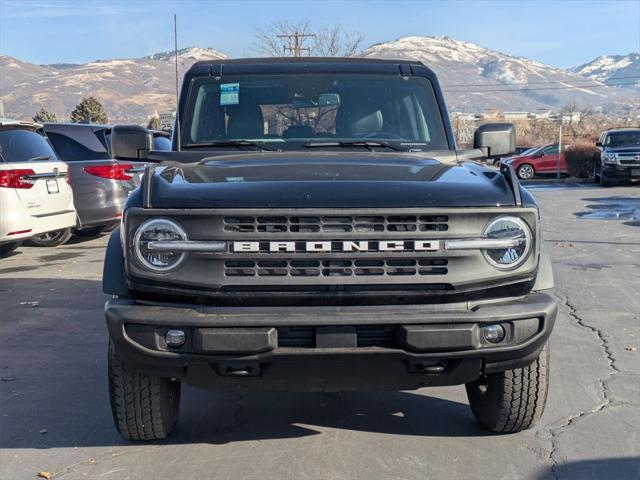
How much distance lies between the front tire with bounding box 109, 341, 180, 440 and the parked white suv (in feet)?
19.5

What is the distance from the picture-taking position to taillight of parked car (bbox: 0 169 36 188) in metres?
9.42

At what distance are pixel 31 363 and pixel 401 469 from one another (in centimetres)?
314

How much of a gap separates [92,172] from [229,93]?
277 inches

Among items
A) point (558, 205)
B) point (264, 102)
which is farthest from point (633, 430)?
point (558, 205)

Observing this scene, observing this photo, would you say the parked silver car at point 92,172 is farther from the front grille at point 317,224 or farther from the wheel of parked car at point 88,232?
the front grille at point 317,224

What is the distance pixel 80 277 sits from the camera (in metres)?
9.52

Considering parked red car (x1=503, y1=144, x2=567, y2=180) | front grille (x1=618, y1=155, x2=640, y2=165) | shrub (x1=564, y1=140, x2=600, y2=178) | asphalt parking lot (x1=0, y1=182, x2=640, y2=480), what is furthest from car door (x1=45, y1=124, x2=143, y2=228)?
shrub (x1=564, y1=140, x2=600, y2=178)

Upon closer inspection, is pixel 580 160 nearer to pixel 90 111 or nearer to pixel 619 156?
pixel 619 156

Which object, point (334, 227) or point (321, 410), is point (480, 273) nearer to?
point (334, 227)

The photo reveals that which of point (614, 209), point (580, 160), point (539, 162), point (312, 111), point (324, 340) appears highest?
point (312, 111)

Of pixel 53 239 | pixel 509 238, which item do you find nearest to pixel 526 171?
Result: pixel 53 239

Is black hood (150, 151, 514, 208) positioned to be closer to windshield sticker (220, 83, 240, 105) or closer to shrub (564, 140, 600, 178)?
windshield sticker (220, 83, 240, 105)

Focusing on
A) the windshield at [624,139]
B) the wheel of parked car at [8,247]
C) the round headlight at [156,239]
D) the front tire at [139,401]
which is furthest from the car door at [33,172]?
the windshield at [624,139]

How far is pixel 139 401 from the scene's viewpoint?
4.05 meters
